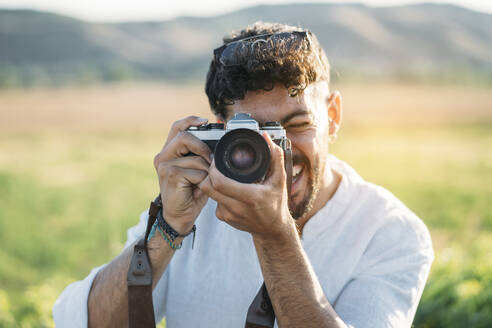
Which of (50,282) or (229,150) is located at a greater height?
(229,150)

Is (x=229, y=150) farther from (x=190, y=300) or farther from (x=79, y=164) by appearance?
(x=79, y=164)

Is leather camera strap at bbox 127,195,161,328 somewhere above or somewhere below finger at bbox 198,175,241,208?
below

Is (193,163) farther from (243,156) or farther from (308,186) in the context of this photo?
(308,186)

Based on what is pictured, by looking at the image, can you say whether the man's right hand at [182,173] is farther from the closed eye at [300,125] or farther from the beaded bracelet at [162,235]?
the closed eye at [300,125]

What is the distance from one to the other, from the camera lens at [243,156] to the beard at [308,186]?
19.8 inches

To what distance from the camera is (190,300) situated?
2148mm

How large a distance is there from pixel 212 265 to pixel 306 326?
71 centimetres

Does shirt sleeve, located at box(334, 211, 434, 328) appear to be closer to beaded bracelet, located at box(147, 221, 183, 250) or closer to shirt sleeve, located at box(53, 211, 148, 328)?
beaded bracelet, located at box(147, 221, 183, 250)

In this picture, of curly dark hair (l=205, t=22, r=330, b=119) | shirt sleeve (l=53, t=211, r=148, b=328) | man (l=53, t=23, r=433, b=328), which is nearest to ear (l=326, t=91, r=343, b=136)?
man (l=53, t=23, r=433, b=328)

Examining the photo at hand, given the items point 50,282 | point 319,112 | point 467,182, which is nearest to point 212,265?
point 319,112

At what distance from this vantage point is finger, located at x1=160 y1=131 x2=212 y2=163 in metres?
1.89

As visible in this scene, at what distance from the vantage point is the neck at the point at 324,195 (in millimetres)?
2268

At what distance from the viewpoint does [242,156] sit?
1647 mm

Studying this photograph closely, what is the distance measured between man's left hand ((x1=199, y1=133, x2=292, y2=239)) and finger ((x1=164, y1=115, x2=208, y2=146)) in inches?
16.5
